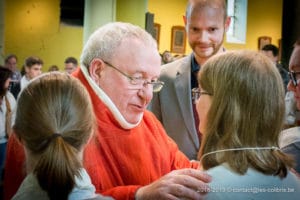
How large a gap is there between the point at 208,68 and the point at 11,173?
0.80 metres

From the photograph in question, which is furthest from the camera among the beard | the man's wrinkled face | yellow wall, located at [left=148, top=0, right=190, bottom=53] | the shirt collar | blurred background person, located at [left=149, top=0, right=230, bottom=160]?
yellow wall, located at [left=148, top=0, right=190, bottom=53]

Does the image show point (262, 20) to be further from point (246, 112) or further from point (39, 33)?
point (246, 112)

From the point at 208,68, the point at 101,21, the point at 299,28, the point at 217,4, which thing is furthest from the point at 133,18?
the point at 208,68

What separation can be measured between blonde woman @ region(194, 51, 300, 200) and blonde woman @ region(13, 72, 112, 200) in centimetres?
35

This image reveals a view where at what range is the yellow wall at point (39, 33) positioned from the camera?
834 centimetres

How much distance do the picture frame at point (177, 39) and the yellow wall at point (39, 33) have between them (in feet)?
7.47

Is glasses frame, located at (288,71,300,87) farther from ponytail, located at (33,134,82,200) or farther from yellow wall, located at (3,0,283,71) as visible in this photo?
yellow wall, located at (3,0,283,71)

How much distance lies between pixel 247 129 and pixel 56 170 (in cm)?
52

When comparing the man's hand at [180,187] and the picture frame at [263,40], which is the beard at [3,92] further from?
the picture frame at [263,40]

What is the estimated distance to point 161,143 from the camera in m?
1.75

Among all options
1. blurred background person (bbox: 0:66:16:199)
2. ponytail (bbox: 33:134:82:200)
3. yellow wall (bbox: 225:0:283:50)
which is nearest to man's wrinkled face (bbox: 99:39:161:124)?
ponytail (bbox: 33:134:82:200)

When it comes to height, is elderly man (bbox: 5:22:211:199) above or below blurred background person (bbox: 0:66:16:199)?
above

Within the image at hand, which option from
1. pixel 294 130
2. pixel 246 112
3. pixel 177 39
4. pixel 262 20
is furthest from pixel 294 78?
pixel 262 20

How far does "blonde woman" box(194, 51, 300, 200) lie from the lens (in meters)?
1.14
